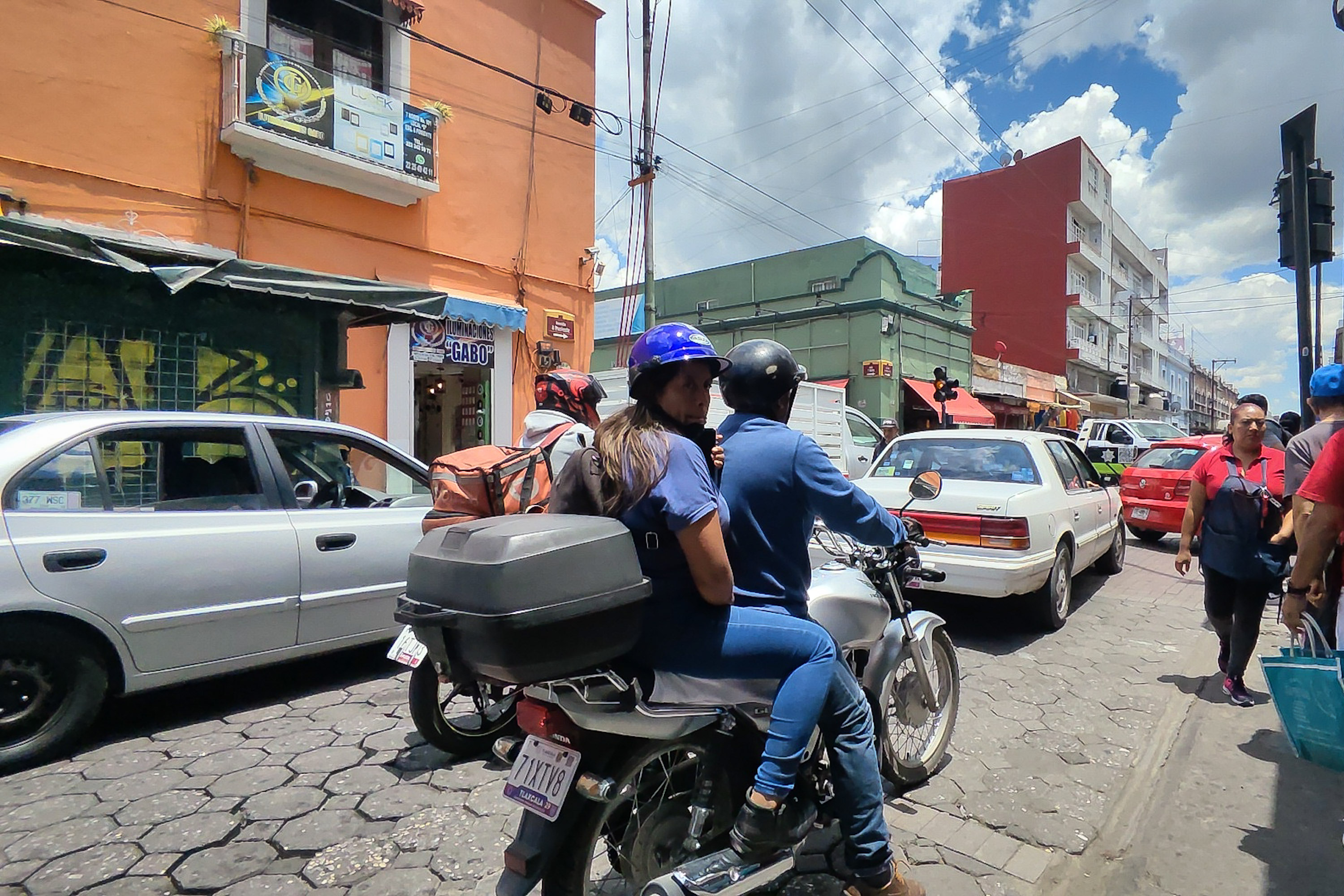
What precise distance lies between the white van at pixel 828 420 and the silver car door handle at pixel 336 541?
5.73 m

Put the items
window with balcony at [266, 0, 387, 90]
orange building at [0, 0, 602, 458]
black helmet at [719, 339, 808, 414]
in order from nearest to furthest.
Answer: black helmet at [719, 339, 808, 414] < orange building at [0, 0, 602, 458] < window with balcony at [266, 0, 387, 90]

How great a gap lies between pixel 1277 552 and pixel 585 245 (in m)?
10.8

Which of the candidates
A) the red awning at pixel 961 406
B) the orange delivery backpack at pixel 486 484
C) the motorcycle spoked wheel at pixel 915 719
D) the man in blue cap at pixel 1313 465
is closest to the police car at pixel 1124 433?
the red awning at pixel 961 406

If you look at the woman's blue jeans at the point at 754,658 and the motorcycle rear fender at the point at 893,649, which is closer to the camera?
the woman's blue jeans at the point at 754,658

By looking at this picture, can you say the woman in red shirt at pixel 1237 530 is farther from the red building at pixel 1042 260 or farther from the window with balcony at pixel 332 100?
the red building at pixel 1042 260

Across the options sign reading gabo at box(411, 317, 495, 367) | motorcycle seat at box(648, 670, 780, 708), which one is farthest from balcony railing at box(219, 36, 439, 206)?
motorcycle seat at box(648, 670, 780, 708)

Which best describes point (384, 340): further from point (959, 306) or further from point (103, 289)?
point (959, 306)

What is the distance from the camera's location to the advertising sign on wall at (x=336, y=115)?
850 cm

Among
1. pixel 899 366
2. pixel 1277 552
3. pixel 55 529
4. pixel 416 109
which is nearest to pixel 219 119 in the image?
pixel 416 109

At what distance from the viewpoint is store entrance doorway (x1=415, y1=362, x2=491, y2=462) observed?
1137cm

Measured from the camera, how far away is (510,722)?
3.63 m

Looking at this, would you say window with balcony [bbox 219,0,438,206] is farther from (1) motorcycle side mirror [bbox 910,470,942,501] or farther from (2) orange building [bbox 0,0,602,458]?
(1) motorcycle side mirror [bbox 910,470,942,501]

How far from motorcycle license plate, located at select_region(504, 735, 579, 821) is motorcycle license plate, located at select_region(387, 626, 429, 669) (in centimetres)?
152

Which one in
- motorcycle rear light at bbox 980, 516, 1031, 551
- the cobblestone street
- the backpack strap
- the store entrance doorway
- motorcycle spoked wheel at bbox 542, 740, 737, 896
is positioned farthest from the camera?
the store entrance doorway
